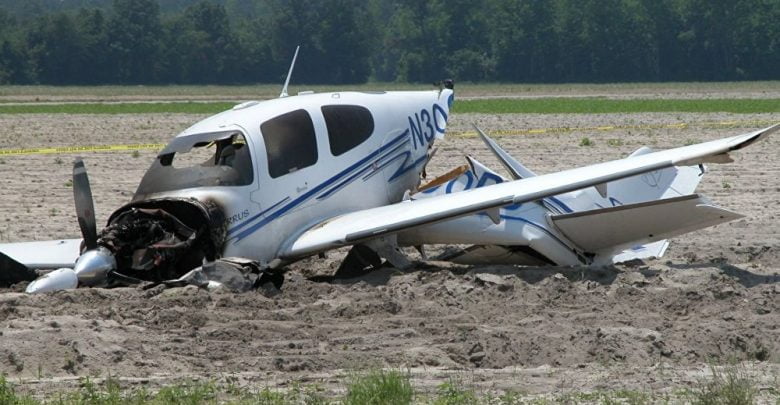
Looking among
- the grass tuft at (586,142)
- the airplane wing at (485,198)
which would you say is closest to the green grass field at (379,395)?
the airplane wing at (485,198)

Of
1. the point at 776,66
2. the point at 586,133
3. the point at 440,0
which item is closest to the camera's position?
the point at 586,133

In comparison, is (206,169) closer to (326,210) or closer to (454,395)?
(326,210)

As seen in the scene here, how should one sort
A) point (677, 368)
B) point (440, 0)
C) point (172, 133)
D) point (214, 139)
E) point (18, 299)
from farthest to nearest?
point (440, 0) → point (172, 133) → point (214, 139) → point (18, 299) → point (677, 368)

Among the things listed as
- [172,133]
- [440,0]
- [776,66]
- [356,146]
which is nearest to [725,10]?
[776,66]

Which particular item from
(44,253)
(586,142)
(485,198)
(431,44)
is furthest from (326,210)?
(431,44)

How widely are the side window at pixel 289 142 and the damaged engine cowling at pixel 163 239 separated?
1.02 metres

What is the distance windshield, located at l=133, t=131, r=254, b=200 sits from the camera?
1379 cm

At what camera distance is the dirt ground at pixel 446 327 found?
9984mm

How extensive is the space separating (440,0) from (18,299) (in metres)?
152

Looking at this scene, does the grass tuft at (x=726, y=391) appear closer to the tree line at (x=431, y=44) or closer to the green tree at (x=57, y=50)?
the tree line at (x=431, y=44)

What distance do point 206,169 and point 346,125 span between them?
2093 millimetres

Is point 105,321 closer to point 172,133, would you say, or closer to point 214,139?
point 214,139

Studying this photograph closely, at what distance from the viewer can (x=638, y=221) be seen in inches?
567

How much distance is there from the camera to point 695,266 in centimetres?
1427
